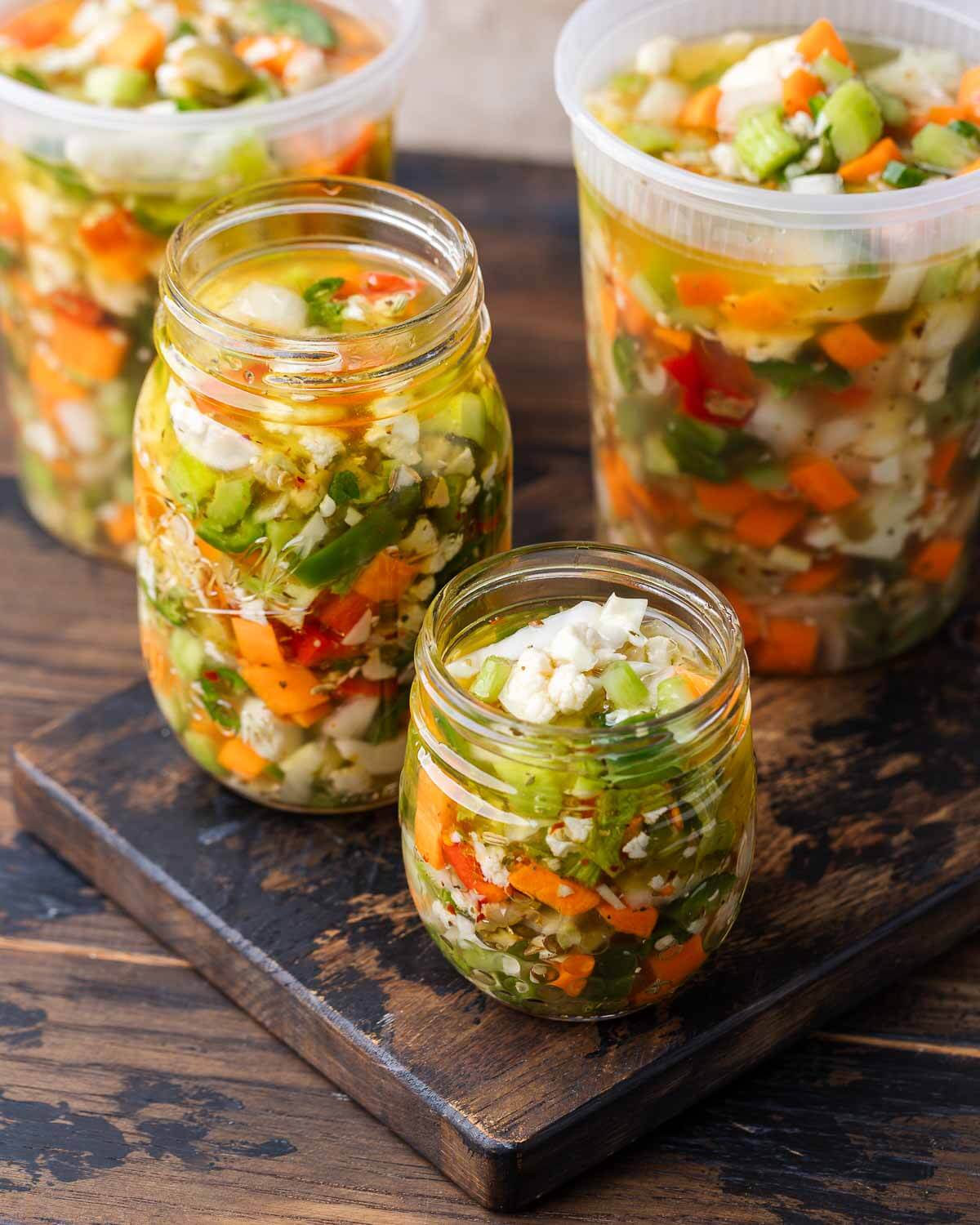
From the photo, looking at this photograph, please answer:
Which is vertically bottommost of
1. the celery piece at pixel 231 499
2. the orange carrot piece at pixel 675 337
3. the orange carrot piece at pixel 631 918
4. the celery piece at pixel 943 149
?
the orange carrot piece at pixel 631 918

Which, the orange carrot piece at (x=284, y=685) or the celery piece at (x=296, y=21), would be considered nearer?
the orange carrot piece at (x=284, y=685)

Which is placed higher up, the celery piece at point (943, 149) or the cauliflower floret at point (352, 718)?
the celery piece at point (943, 149)

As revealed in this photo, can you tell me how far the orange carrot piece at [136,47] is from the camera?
1647 mm

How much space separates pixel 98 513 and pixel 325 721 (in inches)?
21.4

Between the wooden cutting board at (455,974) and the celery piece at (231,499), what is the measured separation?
33cm

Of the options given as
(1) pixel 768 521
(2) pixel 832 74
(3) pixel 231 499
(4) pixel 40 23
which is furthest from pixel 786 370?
(4) pixel 40 23

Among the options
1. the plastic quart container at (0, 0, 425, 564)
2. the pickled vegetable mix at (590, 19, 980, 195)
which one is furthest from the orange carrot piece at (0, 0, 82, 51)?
the pickled vegetable mix at (590, 19, 980, 195)

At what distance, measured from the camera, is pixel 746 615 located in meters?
1.64

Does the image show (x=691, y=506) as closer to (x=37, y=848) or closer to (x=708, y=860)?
(x=708, y=860)

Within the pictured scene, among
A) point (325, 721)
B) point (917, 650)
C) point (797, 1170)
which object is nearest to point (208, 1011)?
point (325, 721)

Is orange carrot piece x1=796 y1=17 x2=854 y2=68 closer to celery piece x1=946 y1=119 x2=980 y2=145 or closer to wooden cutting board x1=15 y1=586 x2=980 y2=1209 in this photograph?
celery piece x1=946 y1=119 x2=980 y2=145

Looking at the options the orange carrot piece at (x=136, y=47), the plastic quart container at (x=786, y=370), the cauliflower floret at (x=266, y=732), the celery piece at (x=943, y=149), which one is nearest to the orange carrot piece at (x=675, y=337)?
the plastic quart container at (x=786, y=370)

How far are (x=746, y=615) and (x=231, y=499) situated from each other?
567mm

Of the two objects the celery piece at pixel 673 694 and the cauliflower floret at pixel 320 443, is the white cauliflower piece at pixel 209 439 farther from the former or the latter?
the celery piece at pixel 673 694
